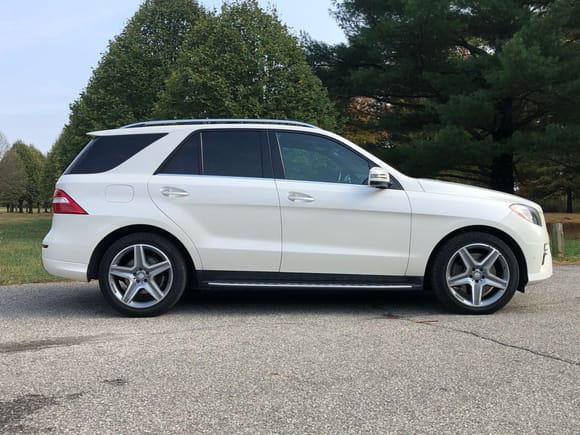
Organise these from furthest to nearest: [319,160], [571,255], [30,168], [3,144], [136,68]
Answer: [30,168] < [3,144] < [136,68] < [571,255] < [319,160]

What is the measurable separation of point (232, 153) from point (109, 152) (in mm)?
1170

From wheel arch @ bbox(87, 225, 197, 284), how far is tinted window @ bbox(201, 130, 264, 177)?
704mm

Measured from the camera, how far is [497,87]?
16.0 m

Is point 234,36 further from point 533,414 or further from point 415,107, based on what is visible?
point 533,414

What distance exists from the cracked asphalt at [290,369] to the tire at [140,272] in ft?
0.63

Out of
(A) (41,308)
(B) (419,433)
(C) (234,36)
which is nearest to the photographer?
(B) (419,433)

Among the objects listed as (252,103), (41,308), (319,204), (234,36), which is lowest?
(41,308)

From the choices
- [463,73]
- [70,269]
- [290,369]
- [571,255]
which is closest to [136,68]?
[463,73]

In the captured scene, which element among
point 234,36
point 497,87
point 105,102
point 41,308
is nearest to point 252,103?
point 234,36

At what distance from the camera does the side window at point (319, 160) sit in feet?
18.0

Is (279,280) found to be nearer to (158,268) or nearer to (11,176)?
(158,268)

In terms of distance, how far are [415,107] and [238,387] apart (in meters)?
18.9

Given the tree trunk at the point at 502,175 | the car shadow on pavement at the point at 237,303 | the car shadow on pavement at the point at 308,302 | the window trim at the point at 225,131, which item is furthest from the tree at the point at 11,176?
the window trim at the point at 225,131

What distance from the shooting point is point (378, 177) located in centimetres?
526
